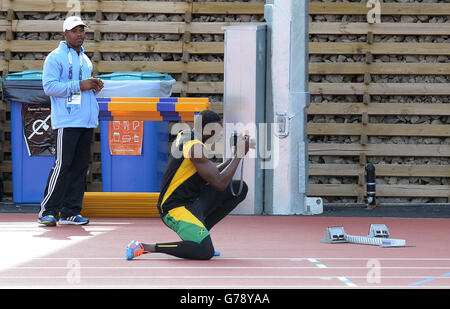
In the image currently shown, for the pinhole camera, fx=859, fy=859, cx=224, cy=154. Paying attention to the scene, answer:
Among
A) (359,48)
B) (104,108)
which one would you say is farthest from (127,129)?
(359,48)

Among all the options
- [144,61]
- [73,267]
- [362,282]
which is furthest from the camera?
[144,61]

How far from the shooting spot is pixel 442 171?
10500 millimetres

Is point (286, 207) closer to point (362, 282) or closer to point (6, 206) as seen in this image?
point (6, 206)

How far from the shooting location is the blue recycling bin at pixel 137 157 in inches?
372

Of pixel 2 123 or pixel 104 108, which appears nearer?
pixel 104 108

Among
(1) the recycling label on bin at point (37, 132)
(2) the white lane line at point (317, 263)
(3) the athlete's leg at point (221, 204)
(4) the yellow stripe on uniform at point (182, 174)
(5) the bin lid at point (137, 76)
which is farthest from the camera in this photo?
(1) the recycling label on bin at point (37, 132)

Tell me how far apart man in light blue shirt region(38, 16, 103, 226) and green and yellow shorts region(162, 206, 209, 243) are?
2458 mm

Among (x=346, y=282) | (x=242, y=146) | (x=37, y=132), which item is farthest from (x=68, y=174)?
(x=346, y=282)

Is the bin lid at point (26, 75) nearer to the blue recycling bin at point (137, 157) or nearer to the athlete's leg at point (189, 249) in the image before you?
the blue recycling bin at point (137, 157)

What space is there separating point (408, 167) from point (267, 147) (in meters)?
2.08

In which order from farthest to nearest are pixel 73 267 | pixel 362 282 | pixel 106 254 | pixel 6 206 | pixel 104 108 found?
pixel 6 206 → pixel 104 108 → pixel 106 254 → pixel 73 267 → pixel 362 282

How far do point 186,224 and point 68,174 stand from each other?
273 centimetres

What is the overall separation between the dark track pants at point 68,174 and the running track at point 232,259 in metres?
0.26

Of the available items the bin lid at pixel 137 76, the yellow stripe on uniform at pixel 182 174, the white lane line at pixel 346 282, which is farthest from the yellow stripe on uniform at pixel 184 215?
the bin lid at pixel 137 76
